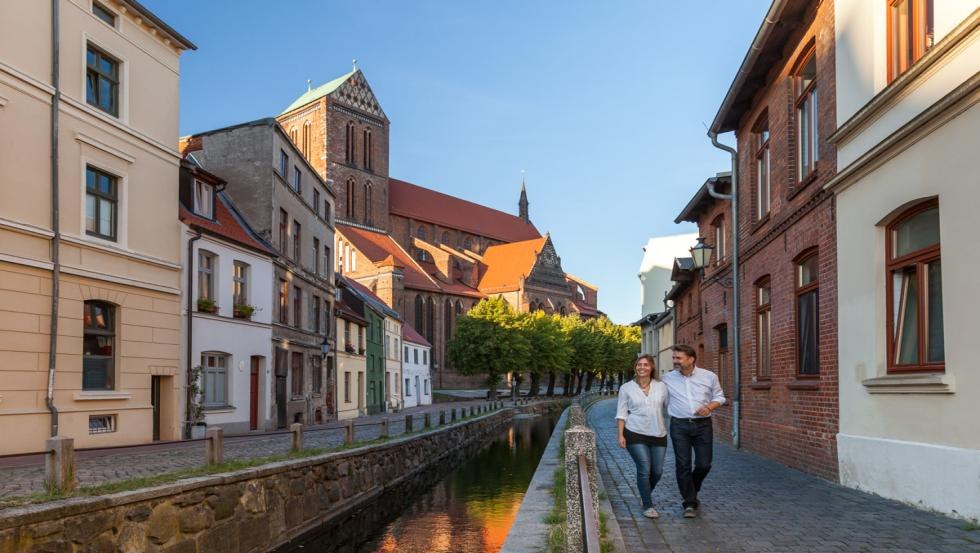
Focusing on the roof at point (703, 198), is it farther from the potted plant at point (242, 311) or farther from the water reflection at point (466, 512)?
the potted plant at point (242, 311)

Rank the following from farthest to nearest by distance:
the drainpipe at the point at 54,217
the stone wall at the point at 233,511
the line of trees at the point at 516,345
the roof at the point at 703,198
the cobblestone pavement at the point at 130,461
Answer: the line of trees at the point at 516,345 < the roof at the point at 703,198 < the drainpipe at the point at 54,217 < the cobblestone pavement at the point at 130,461 < the stone wall at the point at 233,511

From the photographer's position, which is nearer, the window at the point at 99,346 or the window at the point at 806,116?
the window at the point at 806,116

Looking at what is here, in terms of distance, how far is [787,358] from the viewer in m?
12.4

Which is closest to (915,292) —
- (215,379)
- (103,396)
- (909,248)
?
(909,248)

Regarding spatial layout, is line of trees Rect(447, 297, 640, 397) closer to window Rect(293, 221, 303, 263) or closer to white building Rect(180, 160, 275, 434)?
window Rect(293, 221, 303, 263)

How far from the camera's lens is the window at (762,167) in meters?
14.5

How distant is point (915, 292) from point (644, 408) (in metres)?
3.11

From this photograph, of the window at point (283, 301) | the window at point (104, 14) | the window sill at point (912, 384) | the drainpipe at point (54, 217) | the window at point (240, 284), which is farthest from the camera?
the window at point (283, 301)

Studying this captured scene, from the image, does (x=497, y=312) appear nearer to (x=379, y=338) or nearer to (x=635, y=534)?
(x=379, y=338)

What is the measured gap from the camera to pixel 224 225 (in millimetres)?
22266

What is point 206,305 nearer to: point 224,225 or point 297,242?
point 224,225

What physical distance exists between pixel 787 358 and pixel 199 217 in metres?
15.0

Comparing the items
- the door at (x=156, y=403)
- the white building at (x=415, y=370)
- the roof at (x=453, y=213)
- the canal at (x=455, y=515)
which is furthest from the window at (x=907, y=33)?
the roof at (x=453, y=213)

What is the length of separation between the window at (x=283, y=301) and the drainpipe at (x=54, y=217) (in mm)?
11248
